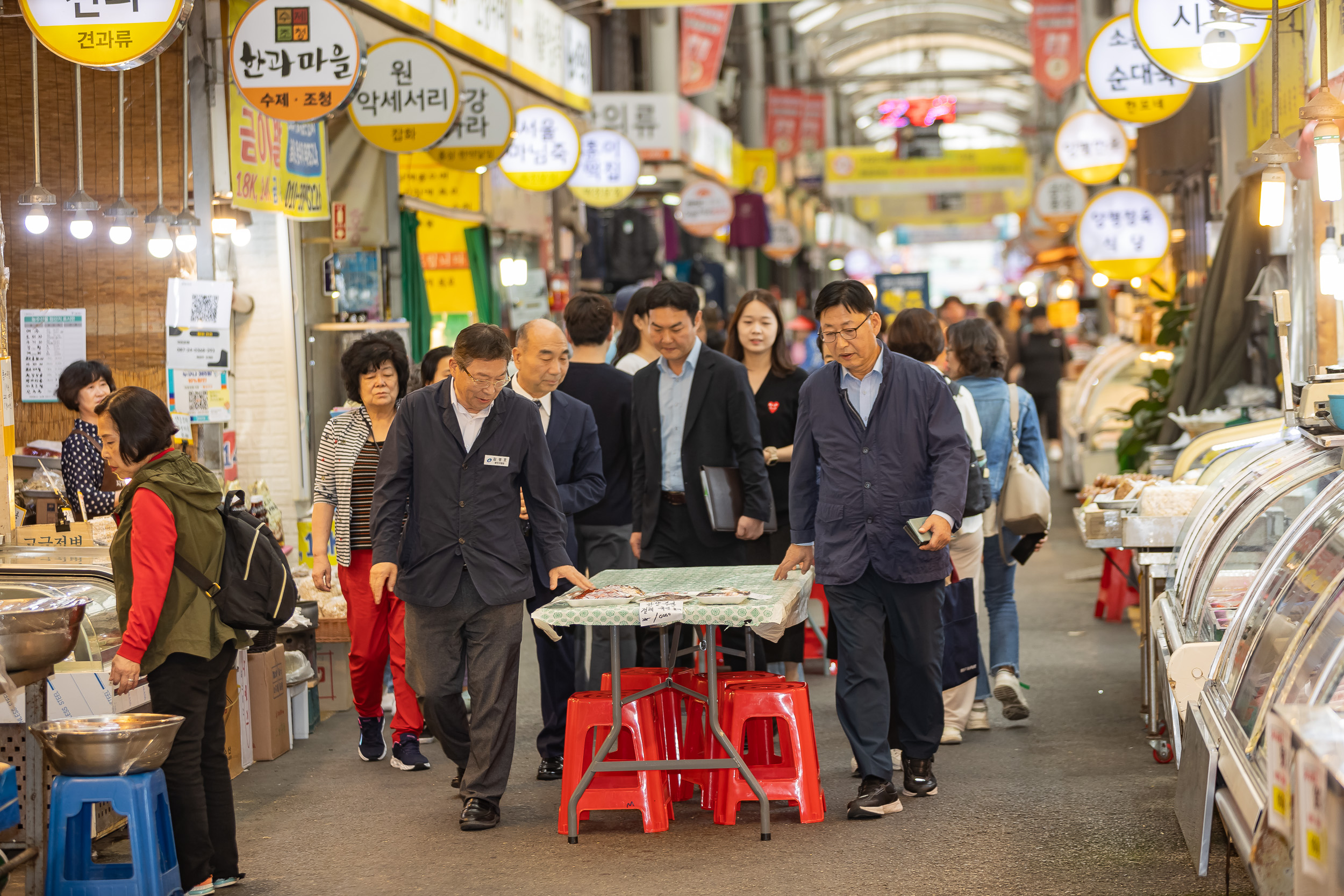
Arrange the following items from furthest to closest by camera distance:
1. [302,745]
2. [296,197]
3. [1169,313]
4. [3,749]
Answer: [1169,313] < [296,197] < [302,745] < [3,749]

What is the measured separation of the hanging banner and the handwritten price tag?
471 cm

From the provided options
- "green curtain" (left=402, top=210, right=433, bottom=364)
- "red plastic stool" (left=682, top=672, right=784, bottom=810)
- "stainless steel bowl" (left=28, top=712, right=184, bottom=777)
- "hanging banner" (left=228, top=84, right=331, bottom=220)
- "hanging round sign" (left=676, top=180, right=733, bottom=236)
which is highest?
"hanging round sign" (left=676, top=180, right=733, bottom=236)

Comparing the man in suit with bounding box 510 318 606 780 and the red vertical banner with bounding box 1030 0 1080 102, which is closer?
the man in suit with bounding box 510 318 606 780

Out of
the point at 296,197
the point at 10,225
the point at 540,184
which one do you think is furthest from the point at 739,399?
the point at 540,184

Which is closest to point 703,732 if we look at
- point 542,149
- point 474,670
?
point 474,670

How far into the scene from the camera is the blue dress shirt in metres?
6.63

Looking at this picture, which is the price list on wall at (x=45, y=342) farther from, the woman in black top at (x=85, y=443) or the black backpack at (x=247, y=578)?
the black backpack at (x=247, y=578)

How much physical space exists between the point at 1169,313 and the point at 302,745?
8.88 meters

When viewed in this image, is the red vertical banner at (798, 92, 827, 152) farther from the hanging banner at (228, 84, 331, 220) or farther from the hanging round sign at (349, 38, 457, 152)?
Answer: the hanging round sign at (349, 38, 457, 152)

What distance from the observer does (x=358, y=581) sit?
674 cm

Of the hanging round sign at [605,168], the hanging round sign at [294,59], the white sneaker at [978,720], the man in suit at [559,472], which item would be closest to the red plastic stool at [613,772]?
the man in suit at [559,472]

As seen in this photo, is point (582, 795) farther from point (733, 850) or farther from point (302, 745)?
point (302, 745)

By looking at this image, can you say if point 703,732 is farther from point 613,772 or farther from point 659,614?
point 659,614

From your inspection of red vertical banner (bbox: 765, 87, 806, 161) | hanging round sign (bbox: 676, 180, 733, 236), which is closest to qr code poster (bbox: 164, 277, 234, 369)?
hanging round sign (bbox: 676, 180, 733, 236)
